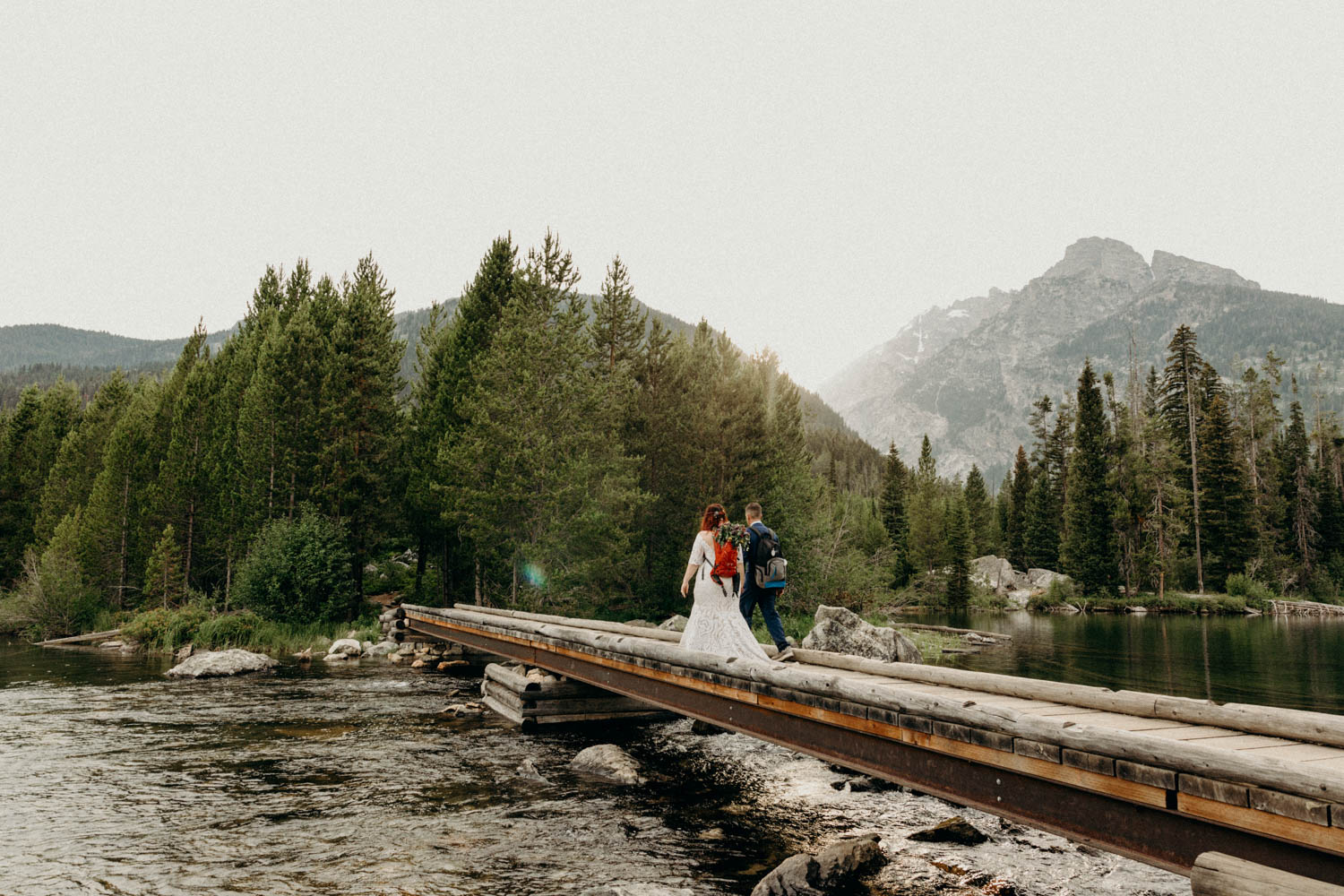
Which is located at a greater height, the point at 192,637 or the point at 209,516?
the point at 209,516

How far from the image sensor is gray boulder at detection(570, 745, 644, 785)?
1193cm

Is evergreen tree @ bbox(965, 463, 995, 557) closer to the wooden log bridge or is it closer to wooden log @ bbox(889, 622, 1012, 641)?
wooden log @ bbox(889, 622, 1012, 641)

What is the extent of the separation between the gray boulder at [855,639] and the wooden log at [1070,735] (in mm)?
14080

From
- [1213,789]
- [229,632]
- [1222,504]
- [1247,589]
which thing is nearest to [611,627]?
[1213,789]

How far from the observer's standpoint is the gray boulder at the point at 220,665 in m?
23.1

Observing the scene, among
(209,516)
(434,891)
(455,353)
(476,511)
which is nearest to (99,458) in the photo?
(209,516)

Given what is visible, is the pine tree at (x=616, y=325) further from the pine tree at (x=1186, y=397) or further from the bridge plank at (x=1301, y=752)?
the pine tree at (x=1186, y=397)

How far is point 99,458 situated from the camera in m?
47.7

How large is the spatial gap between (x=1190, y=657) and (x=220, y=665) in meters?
35.8

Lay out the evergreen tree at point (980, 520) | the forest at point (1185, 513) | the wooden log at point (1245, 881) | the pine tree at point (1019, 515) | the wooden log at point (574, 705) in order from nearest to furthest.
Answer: the wooden log at point (1245, 881), the wooden log at point (574, 705), the forest at point (1185, 513), the pine tree at point (1019, 515), the evergreen tree at point (980, 520)

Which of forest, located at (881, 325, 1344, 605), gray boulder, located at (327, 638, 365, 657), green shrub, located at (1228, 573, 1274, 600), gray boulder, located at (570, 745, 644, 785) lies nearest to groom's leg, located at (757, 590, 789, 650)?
gray boulder, located at (570, 745, 644, 785)

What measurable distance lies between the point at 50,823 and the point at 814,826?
380 inches

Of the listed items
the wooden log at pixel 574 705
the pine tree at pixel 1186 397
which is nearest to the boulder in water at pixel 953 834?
the wooden log at pixel 574 705

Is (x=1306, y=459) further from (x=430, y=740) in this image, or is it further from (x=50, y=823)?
(x=50, y=823)
